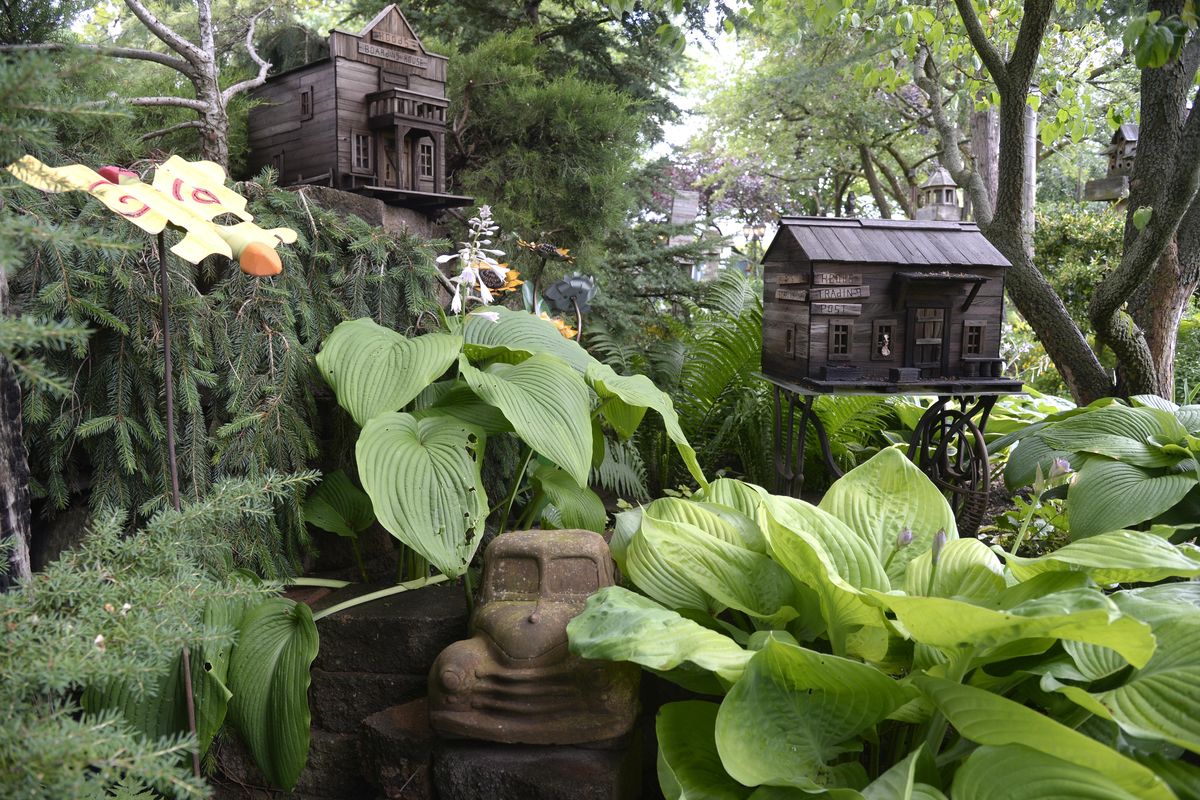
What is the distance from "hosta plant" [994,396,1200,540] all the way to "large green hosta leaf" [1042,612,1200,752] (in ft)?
3.75

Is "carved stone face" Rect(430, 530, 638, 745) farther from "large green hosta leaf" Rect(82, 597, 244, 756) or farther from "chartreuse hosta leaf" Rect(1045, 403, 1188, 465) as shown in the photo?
"chartreuse hosta leaf" Rect(1045, 403, 1188, 465)

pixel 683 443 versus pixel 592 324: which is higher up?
pixel 592 324

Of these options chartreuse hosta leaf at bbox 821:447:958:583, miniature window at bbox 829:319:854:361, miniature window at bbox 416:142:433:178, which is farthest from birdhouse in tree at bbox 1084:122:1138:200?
miniature window at bbox 416:142:433:178

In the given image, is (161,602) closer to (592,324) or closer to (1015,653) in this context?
(1015,653)

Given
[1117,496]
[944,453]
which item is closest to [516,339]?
[944,453]

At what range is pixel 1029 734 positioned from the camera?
136 cm

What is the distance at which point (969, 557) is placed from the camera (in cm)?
182

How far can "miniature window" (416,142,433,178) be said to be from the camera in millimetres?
3242

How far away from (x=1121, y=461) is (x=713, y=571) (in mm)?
1772

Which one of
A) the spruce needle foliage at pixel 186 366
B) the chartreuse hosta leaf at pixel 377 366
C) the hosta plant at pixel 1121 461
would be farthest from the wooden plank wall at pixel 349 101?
the hosta plant at pixel 1121 461

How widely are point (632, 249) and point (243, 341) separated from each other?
3.18 metres

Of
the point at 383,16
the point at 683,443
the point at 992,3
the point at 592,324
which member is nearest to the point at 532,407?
the point at 683,443

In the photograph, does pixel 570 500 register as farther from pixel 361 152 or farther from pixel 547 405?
pixel 361 152

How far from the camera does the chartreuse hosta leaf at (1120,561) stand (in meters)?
1.59
